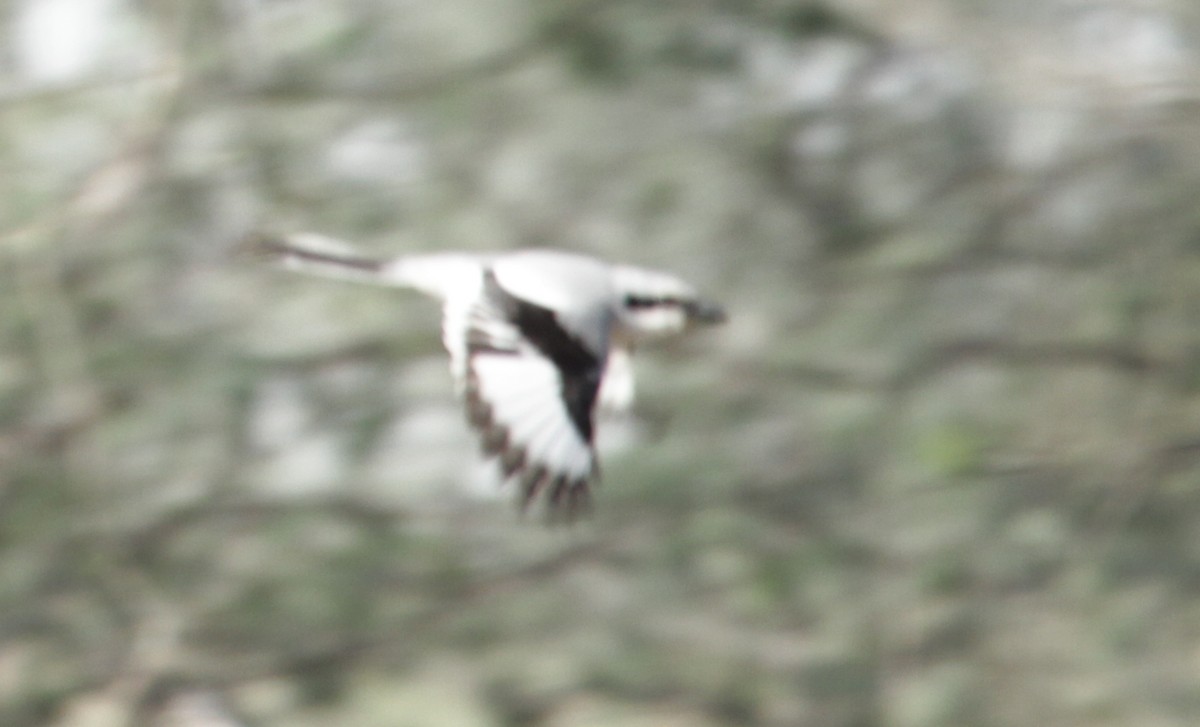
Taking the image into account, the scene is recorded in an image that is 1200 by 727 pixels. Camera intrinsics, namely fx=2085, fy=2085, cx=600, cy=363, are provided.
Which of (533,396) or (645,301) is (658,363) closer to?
(645,301)

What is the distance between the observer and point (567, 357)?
1870 millimetres

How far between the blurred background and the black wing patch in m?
1.37

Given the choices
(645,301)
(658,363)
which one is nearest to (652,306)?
(645,301)

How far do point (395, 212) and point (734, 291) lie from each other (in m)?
0.56

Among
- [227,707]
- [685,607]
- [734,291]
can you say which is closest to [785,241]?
[734,291]

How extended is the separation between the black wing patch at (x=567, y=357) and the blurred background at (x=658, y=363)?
1.37 meters

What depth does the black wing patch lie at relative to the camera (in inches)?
73.2

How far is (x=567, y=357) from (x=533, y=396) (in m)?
0.05

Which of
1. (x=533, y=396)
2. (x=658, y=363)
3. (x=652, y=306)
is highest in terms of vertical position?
(x=658, y=363)

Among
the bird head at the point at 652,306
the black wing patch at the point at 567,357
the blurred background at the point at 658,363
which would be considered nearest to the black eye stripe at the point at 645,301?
the bird head at the point at 652,306

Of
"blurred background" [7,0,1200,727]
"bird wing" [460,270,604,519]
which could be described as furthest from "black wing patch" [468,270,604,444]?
"blurred background" [7,0,1200,727]

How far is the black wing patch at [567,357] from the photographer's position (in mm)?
1858

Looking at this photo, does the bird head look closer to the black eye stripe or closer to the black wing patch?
the black eye stripe

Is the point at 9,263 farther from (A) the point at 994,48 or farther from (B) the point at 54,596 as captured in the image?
(A) the point at 994,48
